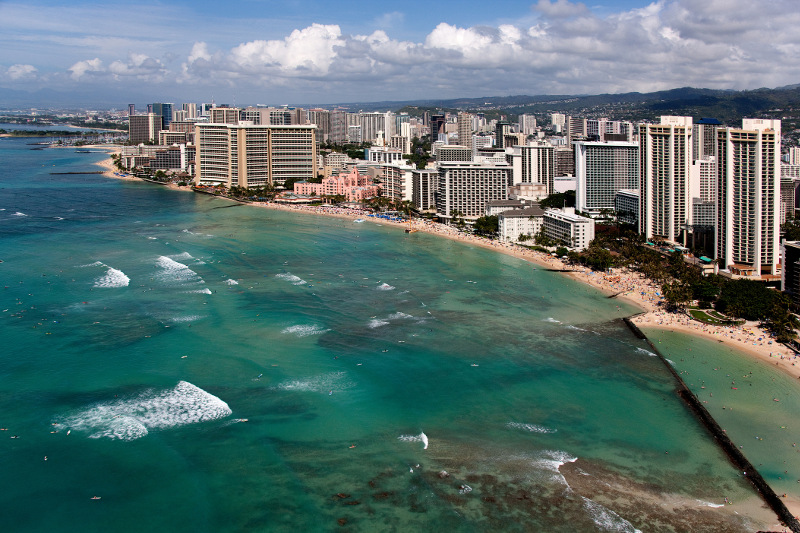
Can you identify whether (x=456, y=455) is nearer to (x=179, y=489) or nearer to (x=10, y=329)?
(x=179, y=489)

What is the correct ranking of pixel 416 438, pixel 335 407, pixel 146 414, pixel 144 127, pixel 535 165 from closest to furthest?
pixel 416 438, pixel 146 414, pixel 335 407, pixel 535 165, pixel 144 127

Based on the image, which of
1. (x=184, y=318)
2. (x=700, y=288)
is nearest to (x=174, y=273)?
(x=184, y=318)

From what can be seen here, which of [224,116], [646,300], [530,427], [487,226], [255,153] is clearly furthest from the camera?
[224,116]

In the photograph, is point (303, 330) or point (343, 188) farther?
point (343, 188)

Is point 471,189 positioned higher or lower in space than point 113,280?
higher

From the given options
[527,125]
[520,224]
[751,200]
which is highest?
[527,125]

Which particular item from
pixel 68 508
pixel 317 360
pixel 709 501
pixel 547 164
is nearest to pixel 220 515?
pixel 68 508

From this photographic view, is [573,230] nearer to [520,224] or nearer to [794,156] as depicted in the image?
[520,224]
